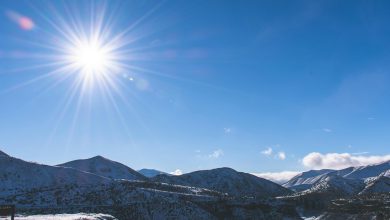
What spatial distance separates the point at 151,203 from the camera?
445 feet

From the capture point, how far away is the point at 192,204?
5635 inches

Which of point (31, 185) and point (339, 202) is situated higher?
point (31, 185)

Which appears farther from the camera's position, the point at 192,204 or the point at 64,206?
the point at 192,204

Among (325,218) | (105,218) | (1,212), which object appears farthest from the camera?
(325,218)

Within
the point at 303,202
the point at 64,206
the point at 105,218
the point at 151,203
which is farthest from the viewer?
the point at 303,202

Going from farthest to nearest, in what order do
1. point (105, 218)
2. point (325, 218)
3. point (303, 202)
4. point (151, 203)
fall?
1. point (303, 202)
2. point (325, 218)
3. point (151, 203)
4. point (105, 218)

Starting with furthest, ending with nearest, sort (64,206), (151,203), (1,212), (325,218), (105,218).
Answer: (325,218) < (151,203) < (64,206) < (105,218) < (1,212)

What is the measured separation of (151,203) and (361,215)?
71.3 metres

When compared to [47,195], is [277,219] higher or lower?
lower

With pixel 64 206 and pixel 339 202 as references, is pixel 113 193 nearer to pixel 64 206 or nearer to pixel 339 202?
pixel 64 206

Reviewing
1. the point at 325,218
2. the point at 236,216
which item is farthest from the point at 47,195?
the point at 325,218

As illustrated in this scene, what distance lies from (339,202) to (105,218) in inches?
5808

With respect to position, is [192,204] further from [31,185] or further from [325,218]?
[31,185]

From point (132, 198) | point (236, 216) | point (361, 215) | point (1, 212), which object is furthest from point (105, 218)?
point (361, 215)
